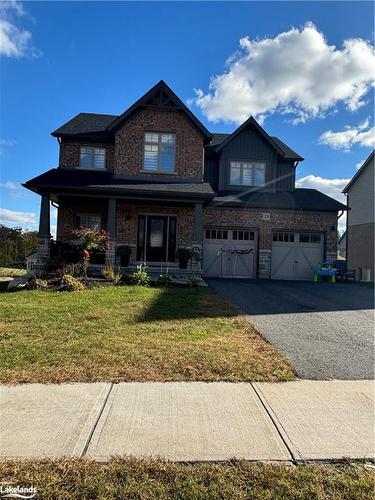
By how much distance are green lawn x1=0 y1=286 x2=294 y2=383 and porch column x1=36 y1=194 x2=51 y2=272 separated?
4.51 m

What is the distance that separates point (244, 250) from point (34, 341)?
44.1 feet

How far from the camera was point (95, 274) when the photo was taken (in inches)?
547

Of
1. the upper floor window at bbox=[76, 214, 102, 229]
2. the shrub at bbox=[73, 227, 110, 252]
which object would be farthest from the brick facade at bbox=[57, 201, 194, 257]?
the shrub at bbox=[73, 227, 110, 252]

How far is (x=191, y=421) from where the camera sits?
140 inches

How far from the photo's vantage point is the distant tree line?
20947 mm

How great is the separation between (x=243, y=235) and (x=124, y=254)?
19.4 feet

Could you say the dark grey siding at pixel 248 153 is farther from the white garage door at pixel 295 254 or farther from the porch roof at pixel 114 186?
the porch roof at pixel 114 186

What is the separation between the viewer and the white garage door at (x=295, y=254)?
18.4 meters

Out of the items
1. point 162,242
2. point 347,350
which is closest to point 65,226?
point 162,242

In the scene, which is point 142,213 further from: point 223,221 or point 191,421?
point 191,421

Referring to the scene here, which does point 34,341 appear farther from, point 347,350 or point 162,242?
point 162,242

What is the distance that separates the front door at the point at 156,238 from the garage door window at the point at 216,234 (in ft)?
5.75

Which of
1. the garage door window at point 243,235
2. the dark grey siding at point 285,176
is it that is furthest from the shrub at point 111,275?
the dark grey siding at point 285,176

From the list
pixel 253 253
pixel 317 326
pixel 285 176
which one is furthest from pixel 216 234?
pixel 317 326
